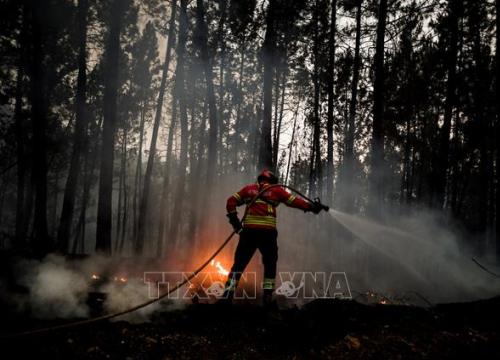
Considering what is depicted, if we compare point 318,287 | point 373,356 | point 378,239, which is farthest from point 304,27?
point 373,356

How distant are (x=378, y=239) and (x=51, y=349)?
35.5 ft

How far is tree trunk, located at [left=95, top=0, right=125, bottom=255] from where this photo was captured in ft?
27.4

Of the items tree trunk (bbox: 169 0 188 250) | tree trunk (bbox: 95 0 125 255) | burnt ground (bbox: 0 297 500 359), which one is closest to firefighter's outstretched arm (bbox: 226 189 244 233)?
burnt ground (bbox: 0 297 500 359)

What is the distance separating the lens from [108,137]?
844 centimetres

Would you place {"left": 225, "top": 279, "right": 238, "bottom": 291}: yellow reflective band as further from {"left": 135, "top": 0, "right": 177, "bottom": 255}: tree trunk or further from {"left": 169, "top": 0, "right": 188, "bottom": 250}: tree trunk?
{"left": 135, "top": 0, "right": 177, "bottom": 255}: tree trunk

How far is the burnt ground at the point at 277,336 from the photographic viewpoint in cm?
316

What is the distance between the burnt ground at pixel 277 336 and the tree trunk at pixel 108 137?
504 cm

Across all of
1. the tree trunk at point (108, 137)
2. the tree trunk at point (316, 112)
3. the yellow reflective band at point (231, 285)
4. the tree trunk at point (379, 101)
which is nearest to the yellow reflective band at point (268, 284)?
the yellow reflective band at point (231, 285)

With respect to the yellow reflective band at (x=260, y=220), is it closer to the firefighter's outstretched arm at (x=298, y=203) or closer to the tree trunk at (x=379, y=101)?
the firefighter's outstretched arm at (x=298, y=203)

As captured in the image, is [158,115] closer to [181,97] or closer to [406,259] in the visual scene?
[181,97]

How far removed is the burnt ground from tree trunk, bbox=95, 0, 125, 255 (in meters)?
5.04

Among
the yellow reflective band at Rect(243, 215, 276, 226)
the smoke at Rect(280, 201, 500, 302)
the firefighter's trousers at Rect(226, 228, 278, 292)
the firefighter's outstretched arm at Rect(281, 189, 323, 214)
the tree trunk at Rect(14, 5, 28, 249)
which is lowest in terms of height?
the smoke at Rect(280, 201, 500, 302)

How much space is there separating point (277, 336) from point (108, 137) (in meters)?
6.84

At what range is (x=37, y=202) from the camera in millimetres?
9227
